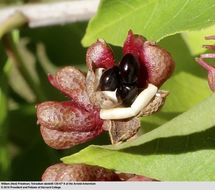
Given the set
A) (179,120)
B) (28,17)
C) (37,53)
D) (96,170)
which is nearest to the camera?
(179,120)

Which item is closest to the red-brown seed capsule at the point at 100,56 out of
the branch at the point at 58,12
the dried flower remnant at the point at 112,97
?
the dried flower remnant at the point at 112,97

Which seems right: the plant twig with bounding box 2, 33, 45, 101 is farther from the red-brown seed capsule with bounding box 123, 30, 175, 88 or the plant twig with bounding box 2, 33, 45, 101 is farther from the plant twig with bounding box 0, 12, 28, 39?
the red-brown seed capsule with bounding box 123, 30, 175, 88

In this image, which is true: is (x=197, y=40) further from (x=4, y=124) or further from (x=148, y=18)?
(x=4, y=124)

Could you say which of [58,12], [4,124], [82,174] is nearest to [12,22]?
[58,12]

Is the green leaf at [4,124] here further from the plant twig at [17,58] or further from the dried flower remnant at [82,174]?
the dried flower remnant at [82,174]

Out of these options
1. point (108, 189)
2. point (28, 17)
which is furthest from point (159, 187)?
point (28, 17)

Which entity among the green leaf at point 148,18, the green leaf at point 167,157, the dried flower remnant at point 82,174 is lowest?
the dried flower remnant at point 82,174

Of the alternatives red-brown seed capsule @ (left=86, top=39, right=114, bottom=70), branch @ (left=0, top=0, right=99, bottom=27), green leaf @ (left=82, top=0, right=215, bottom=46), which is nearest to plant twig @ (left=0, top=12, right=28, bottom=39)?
branch @ (left=0, top=0, right=99, bottom=27)

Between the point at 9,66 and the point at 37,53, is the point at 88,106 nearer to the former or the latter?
the point at 9,66
